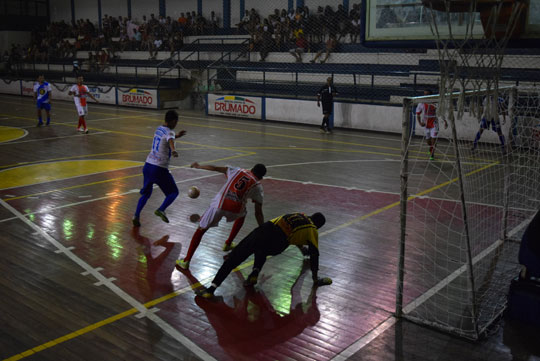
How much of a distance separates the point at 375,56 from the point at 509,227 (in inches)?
690

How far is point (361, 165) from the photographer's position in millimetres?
14516

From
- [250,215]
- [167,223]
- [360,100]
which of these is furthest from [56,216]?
[360,100]

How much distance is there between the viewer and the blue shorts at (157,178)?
8883 millimetres

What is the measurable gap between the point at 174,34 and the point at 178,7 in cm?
328

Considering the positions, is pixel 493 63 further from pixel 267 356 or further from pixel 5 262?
pixel 5 262

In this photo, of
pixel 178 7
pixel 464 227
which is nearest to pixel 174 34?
pixel 178 7

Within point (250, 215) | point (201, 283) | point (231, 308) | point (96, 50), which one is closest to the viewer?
point (231, 308)

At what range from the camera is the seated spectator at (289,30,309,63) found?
2784 cm

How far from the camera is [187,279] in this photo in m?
7.08

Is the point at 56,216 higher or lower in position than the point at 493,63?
lower

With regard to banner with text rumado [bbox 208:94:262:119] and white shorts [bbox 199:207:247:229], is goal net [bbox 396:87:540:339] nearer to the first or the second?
white shorts [bbox 199:207:247:229]

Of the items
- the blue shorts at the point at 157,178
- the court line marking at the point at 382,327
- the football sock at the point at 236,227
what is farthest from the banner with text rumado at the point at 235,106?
the court line marking at the point at 382,327

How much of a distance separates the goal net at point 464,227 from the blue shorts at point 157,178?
4055 mm

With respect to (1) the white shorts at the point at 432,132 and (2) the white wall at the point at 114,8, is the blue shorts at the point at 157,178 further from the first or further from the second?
(2) the white wall at the point at 114,8
